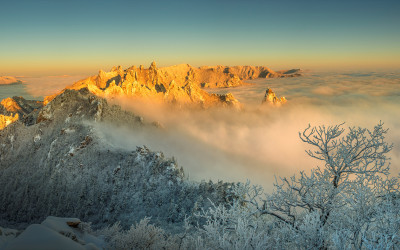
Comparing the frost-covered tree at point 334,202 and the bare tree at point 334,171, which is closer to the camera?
A: the frost-covered tree at point 334,202

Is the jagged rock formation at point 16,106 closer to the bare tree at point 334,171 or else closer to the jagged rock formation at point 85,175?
the jagged rock formation at point 85,175

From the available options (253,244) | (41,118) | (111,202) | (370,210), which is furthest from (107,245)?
(41,118)

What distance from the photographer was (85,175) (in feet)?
190

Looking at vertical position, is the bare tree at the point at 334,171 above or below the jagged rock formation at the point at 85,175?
above

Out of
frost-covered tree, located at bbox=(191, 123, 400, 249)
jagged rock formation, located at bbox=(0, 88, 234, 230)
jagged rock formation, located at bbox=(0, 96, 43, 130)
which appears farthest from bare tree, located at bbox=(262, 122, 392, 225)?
jagged rock formation, located at bbox=(0, 96, 43, 130)

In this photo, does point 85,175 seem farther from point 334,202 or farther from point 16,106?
point 16,106

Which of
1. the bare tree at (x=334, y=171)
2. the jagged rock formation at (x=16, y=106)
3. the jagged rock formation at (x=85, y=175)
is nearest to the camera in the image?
the bare tree at (x=334, y=171)

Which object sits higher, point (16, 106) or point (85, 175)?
point (16, 106)

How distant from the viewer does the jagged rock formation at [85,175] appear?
4406 cm

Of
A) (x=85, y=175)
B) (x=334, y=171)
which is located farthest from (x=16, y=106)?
(x=334, y=171)

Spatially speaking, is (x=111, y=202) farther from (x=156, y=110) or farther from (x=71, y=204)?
(x=156, y=110)

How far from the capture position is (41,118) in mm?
77812

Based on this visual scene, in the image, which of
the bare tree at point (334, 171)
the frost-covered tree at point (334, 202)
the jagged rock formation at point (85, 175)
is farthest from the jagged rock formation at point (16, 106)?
the bare tree at point (334, 171)

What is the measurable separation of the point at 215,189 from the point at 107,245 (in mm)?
24540
